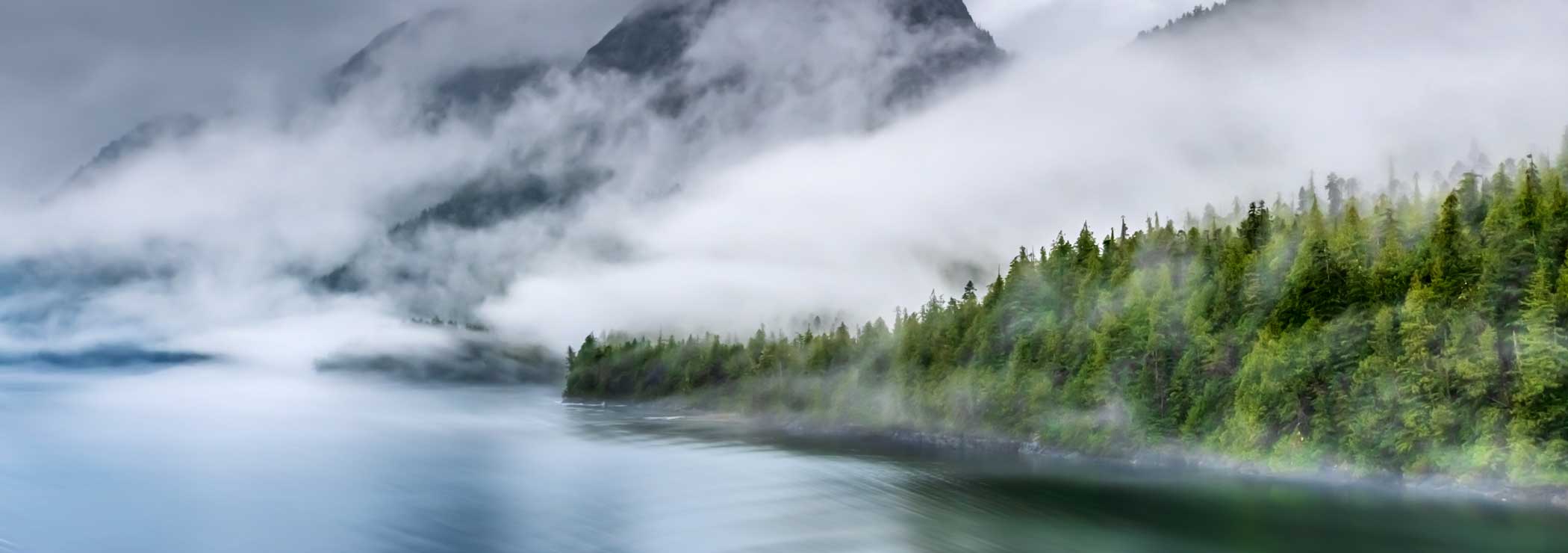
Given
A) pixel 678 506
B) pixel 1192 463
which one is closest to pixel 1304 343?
pixel 1192 463

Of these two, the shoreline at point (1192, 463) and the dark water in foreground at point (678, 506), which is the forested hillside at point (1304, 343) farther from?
the dark water in foreground at point (678, 506)

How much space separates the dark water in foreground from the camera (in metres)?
72.0

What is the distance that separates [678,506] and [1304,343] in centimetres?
6795

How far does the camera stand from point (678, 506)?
91.6 m

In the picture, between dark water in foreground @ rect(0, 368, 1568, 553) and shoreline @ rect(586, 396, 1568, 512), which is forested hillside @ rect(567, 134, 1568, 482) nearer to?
shoreline @ rect(586, 396, 1568, 512)

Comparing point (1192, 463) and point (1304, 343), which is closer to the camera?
point (1304, 343)

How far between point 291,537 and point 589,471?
155ft

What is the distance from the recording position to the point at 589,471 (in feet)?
389

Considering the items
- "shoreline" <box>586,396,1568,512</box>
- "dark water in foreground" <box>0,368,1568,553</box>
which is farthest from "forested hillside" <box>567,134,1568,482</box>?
"dark water in foreground" <box>0,368,1568,553</box>

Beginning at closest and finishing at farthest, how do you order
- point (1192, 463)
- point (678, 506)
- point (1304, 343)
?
point (678, 506) < point (1304, 343) < point (1192, 463)

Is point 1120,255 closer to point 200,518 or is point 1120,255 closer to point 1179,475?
point 1179,475

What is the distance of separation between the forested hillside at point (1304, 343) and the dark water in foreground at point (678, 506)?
24.6ft

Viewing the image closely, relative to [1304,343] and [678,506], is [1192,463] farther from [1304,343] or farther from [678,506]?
[678,506]

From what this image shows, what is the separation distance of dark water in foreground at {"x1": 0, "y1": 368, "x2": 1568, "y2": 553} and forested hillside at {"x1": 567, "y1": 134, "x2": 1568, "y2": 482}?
7502 millimetres
